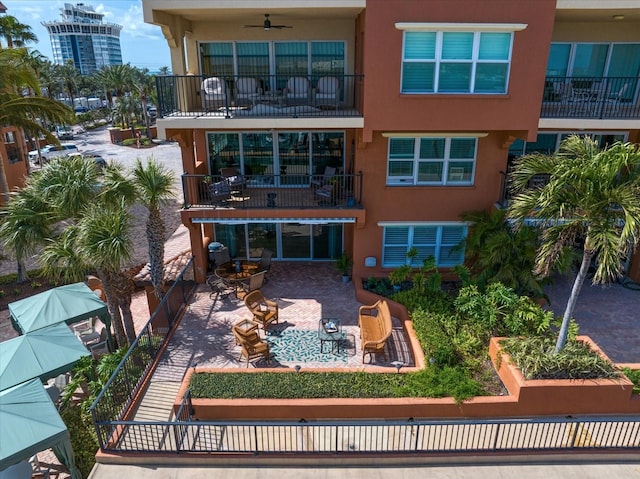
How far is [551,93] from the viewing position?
15.2 metres

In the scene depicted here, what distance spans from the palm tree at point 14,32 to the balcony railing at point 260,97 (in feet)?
92.4

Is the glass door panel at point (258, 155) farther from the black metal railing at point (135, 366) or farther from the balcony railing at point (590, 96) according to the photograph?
the balcony railing at point (590, 96)

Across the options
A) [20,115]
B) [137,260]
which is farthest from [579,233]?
[20,115]

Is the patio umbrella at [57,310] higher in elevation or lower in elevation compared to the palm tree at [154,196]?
lower

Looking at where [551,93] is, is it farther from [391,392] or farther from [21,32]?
[21,32]

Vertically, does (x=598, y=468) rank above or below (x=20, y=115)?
below

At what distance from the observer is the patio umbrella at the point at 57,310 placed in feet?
39.2

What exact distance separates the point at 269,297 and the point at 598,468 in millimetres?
9956

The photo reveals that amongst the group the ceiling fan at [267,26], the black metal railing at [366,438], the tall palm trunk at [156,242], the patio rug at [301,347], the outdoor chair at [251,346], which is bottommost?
the black metal railing at [366,438]

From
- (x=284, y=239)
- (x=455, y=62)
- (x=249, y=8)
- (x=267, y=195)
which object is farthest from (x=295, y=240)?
(x=455, y=62)

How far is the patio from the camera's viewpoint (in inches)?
459

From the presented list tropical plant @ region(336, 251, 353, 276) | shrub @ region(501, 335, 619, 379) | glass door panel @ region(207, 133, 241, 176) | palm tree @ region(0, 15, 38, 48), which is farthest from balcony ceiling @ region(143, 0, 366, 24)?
palm tree @ region(0, 15, 38, 48)

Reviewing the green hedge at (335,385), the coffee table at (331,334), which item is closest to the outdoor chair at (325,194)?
the coffee table at (331,334)

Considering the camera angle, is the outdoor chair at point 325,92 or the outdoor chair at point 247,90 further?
the outdoor chair at point 247,90
